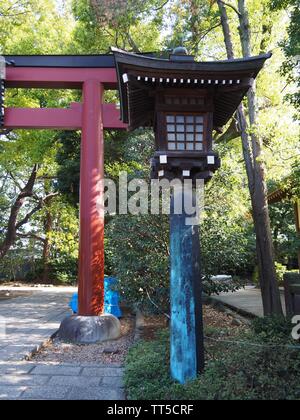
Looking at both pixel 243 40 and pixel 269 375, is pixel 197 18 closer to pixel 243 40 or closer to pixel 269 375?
pixel 243 40

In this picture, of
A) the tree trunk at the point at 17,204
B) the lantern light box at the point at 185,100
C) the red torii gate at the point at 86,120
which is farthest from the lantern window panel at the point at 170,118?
the tree trunk at the point at 17,204

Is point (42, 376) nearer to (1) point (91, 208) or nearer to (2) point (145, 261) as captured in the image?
(2) point (145, 261)

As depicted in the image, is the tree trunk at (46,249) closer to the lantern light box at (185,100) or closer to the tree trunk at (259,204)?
the tree trunk at (259,204)

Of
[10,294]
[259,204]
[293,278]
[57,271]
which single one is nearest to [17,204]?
[10,294]

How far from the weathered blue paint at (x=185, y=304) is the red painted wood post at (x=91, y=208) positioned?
365 centimetres

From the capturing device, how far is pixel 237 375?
4082 millimetres

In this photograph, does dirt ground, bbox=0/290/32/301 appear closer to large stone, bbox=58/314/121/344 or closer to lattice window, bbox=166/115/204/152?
large stone, bbox=58/314/121/344

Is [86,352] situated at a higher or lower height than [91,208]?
lower

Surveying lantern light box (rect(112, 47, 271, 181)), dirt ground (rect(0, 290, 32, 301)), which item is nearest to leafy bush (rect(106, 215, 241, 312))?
lantern light box (rect(112, 47, 271, 181))

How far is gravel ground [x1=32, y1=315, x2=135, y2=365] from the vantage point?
21.9 feet

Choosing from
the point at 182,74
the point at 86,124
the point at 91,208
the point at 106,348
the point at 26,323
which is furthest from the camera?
the point at 26,323

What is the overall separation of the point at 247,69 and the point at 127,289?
4702 millimetres

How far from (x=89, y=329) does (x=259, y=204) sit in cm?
427

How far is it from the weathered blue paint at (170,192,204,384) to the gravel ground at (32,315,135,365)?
6.71ft
